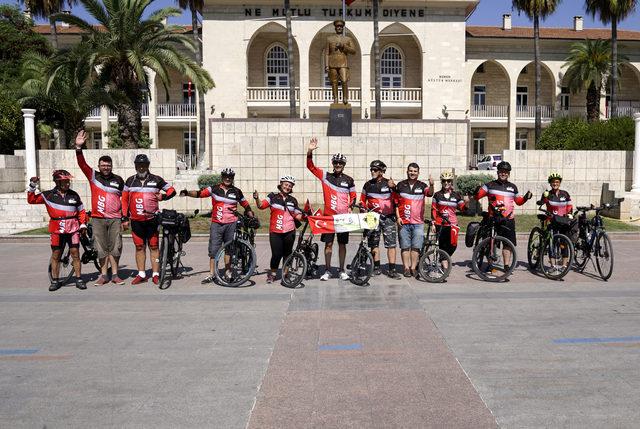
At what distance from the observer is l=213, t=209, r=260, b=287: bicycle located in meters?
8.80

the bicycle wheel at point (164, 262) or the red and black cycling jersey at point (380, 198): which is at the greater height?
the red and black cycling jersey at point (380, 198)

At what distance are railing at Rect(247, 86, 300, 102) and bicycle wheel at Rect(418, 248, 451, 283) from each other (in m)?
31.2

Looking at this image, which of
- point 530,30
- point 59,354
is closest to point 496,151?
point 530,30

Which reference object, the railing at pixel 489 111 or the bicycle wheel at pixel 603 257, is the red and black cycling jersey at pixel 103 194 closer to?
the bicycle wheel at pixel 603 257

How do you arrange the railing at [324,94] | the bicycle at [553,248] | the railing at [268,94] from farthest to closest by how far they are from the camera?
the railing at [324,94] → the railing at [268,94] → the bicycle at [553,248]

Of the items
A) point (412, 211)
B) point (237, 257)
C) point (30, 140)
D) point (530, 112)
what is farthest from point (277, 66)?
point (237, 257)

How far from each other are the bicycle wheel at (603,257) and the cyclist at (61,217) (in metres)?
8.27

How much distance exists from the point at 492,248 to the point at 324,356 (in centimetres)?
469

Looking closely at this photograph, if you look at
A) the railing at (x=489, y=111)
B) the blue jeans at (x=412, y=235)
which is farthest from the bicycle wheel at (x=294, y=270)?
the railing at (x=489, y=111)

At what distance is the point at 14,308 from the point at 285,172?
13265 millimetres

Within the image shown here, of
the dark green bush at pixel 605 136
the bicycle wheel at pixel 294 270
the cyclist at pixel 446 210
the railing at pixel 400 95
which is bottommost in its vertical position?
the bicycle wheel at pixel 294 270

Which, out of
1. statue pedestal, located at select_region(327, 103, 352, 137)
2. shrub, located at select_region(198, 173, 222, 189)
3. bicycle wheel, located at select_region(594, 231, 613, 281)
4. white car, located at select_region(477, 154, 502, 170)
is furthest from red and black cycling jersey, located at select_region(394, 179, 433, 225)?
white car, located at select_region(477, 154, 502, 170)

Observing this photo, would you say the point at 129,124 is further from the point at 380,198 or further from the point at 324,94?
the point at 324,94

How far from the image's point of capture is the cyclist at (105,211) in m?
8.88
